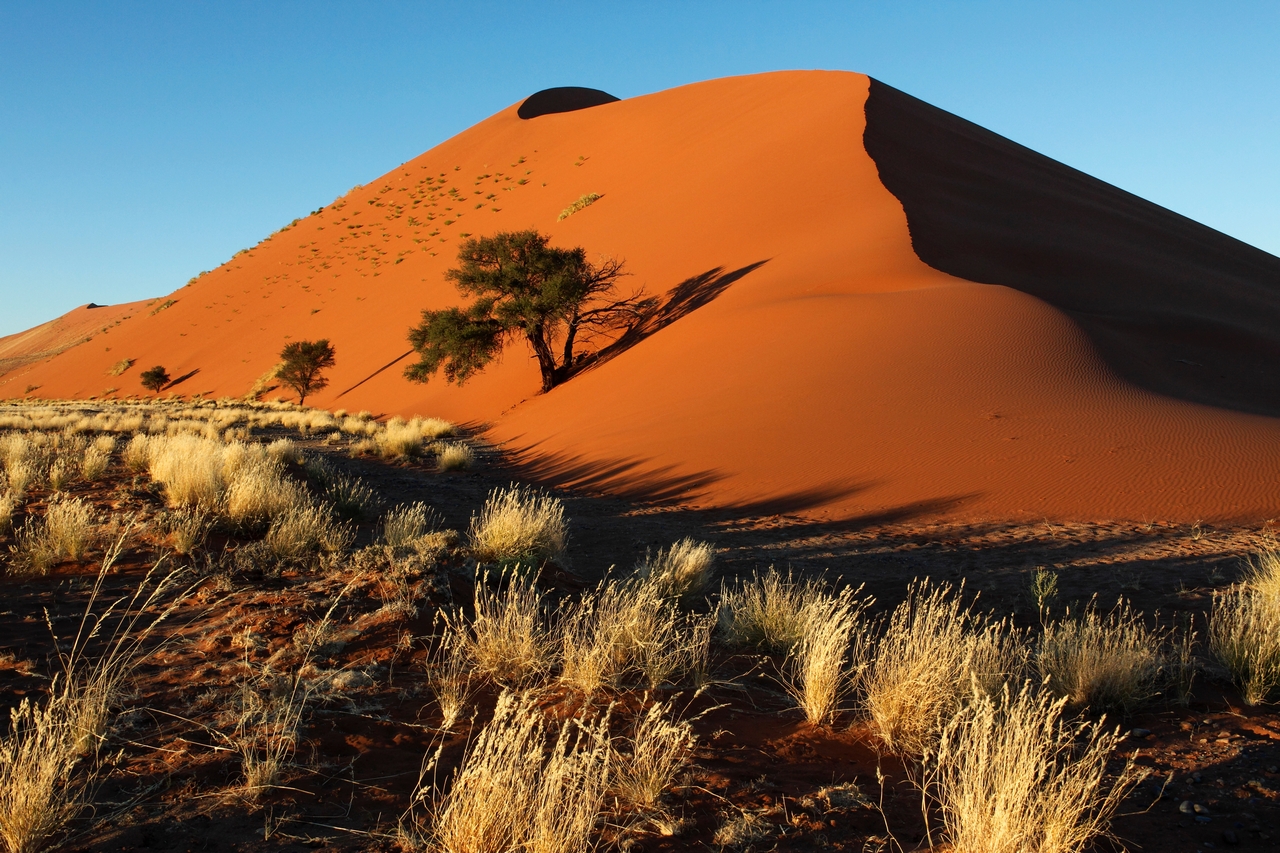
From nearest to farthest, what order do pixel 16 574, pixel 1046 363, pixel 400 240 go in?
pixel 16 574
pixel 1046 363
pixel 400 240

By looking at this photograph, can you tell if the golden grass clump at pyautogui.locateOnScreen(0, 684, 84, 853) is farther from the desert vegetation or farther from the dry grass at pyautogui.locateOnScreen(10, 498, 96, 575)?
the dry grass at pyautogui.locateOnScreen(10, 498, 96, 575)

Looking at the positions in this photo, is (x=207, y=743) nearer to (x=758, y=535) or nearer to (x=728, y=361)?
(x=758, y=535)

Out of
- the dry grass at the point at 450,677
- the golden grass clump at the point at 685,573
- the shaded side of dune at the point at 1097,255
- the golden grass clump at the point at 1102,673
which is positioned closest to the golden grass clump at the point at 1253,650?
the golden grass clump at the point at 1102,673

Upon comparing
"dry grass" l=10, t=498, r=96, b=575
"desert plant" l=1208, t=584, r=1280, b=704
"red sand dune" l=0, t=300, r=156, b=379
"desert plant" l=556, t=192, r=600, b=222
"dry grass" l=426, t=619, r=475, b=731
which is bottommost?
"desert plant" l=1208, t=584, r=1280, b=704

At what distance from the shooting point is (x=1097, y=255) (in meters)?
25.3

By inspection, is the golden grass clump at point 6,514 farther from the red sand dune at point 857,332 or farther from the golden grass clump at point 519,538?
the red sand dune at point 857,332

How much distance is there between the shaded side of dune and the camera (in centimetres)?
1820

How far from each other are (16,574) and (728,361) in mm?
14720

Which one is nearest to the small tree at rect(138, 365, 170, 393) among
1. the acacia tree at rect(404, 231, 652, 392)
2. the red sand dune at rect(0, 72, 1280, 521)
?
the red sand dune at rect(0, 72, 1280, 521)

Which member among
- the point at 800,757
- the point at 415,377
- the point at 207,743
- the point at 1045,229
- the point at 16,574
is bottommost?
the point at 800,757

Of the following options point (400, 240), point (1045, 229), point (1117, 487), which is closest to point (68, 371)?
point (400, 240)

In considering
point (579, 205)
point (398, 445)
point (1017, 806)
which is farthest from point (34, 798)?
point (579, 205)

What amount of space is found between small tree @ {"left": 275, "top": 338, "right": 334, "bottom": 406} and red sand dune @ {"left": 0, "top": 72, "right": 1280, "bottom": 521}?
126cm

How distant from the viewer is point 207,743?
3.63m
